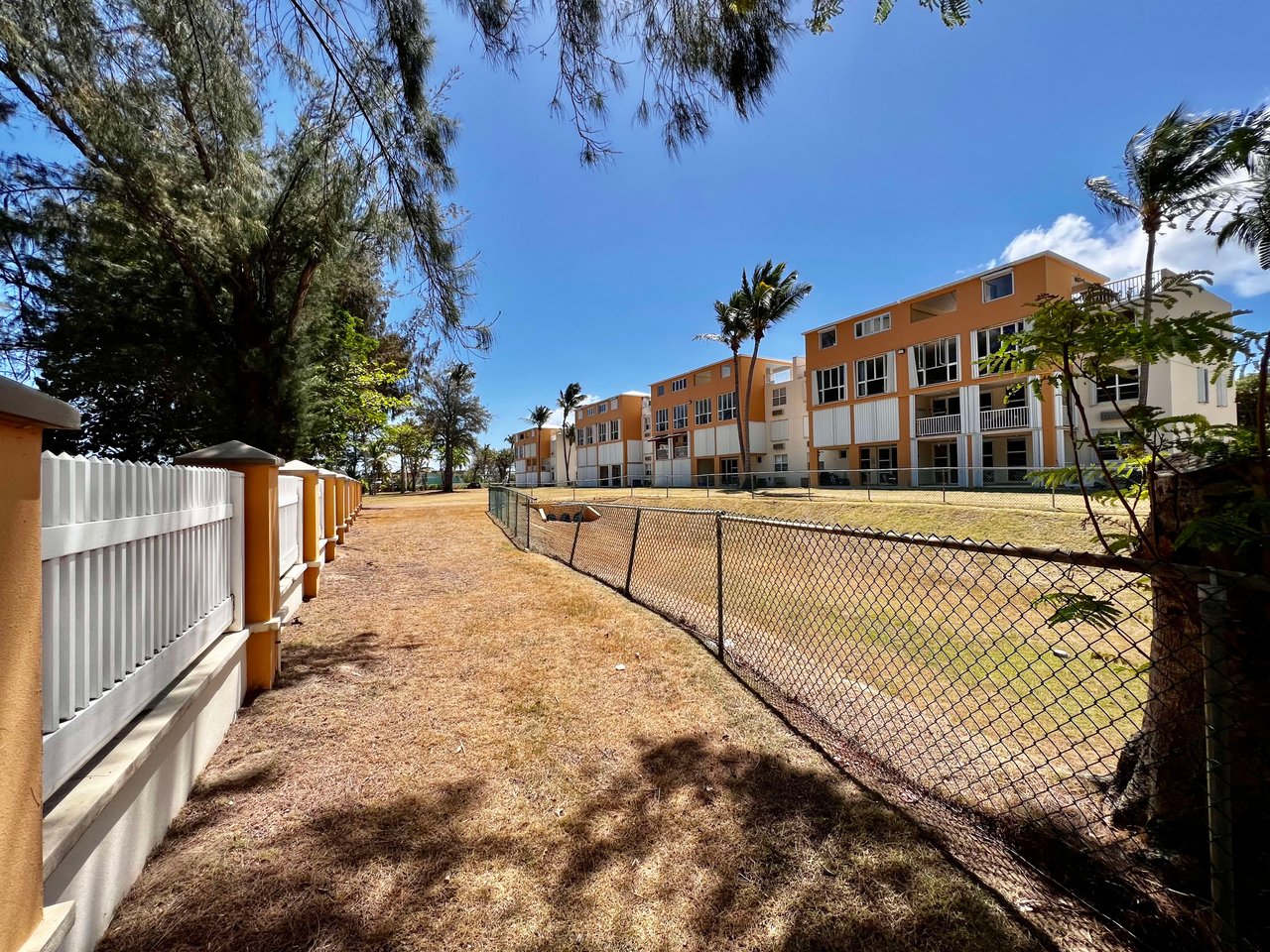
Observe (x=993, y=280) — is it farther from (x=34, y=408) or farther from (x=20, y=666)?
(x=20, y=666)

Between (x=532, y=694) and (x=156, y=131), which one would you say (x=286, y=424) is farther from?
(x=532, y=694)

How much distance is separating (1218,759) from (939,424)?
85.0 feet

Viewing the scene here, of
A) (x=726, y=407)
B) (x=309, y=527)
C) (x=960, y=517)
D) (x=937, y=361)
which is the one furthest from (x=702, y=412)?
(x=309, y=527)

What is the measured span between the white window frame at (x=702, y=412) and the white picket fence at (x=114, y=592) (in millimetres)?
37095

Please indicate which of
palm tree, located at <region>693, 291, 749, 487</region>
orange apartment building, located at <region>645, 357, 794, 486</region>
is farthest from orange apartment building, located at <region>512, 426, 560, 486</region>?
palm tree, located at <region>693, 291, 749, 487</region>

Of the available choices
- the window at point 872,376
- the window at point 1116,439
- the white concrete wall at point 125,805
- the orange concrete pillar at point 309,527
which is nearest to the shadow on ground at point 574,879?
the white concrete wall at point 125,805

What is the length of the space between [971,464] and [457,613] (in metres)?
23.9

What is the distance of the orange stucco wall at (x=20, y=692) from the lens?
1.13 meters

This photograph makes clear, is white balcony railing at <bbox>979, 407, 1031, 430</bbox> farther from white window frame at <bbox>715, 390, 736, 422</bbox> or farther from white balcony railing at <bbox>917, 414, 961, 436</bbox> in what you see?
white window frame at <bbox>715, 390, 736, 422</bbox>

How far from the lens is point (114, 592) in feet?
6.14

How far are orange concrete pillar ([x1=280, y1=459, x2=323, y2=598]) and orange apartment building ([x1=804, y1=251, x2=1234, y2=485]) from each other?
18.9m

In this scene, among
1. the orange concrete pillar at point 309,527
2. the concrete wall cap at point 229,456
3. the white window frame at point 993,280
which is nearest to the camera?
the concrete wall cap at point 229,456

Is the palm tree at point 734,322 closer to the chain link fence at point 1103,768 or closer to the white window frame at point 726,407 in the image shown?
the white window frame at point 726,407

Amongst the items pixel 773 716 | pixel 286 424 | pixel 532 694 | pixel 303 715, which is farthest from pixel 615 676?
pixel 286 424
